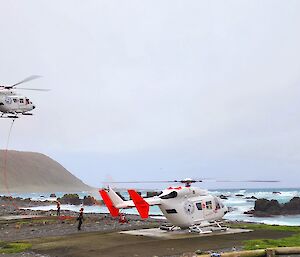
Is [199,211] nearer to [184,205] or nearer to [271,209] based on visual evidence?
[184,205]

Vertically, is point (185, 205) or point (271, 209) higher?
point (185, 205)

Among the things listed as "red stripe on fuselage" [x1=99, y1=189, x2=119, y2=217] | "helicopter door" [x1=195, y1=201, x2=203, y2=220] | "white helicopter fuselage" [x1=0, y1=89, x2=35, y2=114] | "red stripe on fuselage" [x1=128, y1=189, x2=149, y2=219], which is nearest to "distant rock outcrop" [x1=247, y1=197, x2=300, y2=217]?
"helicopter door" [x1=195, y1=201, x2=203, y2=220]

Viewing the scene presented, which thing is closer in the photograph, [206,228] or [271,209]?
[206,228]

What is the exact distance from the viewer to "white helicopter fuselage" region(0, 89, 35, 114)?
3394 cm

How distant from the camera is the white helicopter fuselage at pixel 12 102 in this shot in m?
33.9

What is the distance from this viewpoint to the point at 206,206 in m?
26.0

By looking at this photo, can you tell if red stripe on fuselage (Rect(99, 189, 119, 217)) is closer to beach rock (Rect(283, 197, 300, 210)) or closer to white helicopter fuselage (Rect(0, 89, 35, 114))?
white helicopter fuselage (Rect(0, 89, 35, 114))

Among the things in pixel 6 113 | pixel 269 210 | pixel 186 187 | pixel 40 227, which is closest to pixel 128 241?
pixel 186 187

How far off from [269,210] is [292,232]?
4638 centimetres

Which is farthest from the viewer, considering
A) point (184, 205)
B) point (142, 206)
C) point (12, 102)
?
point (12, 102)

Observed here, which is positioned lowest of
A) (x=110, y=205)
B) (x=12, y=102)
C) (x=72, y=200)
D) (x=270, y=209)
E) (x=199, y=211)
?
(x=270, y=209)

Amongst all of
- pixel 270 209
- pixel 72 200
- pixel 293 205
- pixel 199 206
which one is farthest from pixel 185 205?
pixel 72 200

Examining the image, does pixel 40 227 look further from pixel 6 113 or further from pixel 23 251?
pixel 23 251

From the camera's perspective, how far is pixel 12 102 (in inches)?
1357
